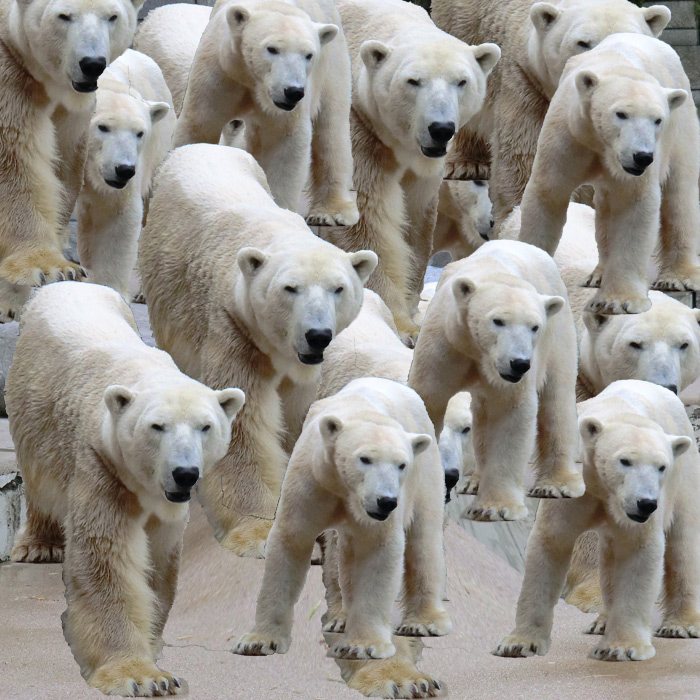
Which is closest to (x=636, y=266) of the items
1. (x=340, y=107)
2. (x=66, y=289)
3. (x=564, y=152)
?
(x=564, y=152)

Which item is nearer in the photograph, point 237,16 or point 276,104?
point 276,104

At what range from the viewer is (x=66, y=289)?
20.3ft

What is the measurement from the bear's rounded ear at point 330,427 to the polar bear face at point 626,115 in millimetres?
1704

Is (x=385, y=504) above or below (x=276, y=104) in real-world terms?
below

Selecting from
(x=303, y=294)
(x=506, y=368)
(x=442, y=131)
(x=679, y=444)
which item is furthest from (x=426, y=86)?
(x=679, y=444)

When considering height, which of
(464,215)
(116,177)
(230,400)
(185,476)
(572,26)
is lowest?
(464,215)

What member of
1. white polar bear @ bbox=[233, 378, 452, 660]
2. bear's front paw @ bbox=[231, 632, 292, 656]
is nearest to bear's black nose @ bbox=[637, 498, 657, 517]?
white polar bear @ bbox=[233, 378, 452, 660]

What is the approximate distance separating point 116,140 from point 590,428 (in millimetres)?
2278

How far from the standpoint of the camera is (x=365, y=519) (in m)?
5.22

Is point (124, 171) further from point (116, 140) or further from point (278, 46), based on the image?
point (278, 46)

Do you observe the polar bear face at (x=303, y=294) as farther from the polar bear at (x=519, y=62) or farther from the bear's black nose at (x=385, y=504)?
the polar bear at (x=519, y=62)

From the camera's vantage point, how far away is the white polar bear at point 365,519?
5133 millimetres

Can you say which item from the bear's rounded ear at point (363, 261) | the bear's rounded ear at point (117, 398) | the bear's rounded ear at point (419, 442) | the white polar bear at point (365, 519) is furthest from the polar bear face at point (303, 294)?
the bear's rounded ear at point (117, 398)

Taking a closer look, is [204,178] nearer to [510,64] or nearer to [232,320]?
[232,320]
